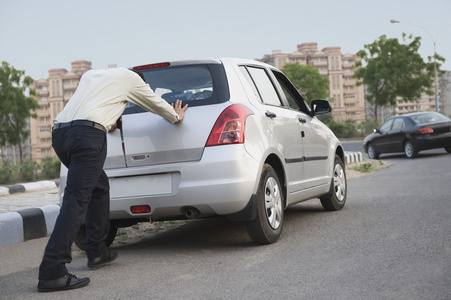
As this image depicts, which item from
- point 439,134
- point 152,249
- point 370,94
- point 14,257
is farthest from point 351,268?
point 370,94

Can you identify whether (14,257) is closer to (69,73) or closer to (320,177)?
(320,177)

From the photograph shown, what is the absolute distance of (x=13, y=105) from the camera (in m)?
45.5

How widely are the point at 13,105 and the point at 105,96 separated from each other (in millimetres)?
43909

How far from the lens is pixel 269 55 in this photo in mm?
180500

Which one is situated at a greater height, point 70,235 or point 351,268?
point 70,235

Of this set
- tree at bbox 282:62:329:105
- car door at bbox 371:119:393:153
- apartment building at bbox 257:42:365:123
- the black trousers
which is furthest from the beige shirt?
apartment building at bbox 257:42:365:123

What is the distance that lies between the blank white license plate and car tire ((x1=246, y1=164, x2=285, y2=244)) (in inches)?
30.4

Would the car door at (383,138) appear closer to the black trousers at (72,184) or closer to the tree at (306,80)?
the black trousers at (72,184)

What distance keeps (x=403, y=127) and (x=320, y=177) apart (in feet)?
44.8

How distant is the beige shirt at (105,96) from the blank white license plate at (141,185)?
66 centimetres

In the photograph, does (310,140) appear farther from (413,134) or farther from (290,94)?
(413,134)

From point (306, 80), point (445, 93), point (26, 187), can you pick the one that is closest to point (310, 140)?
point (26, 187)

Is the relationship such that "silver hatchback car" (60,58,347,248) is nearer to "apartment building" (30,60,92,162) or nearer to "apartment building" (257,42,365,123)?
"apartment building" (257,42,365,123)

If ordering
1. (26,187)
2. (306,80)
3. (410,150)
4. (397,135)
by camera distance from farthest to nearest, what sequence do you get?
(306,80) → (397,135) → (410,150) → (26,187)
